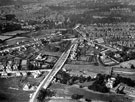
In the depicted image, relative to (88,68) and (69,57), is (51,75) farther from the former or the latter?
(69,57)

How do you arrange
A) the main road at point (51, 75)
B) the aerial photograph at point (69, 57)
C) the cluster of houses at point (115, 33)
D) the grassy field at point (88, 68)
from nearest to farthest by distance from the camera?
1. the main road at point (51, 75)
2. the aerial photograph at point (69, 57)
3. the grassy field at point (88, 68)
4. the cluster of houses at point (115, 33)

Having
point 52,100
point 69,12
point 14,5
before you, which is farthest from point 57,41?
point 14,5

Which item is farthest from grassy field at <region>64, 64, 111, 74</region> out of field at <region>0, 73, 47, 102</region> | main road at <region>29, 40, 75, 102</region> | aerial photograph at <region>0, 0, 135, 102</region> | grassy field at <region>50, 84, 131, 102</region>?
field at <region>0, 73, 47, 102</region>

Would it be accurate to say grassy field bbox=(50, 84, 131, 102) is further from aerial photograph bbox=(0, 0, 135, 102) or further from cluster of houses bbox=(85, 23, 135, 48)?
cluster of houses bbox=(85, 23, 135, 48)

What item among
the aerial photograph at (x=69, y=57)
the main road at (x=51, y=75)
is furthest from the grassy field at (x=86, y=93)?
the main road at (x=51, y=75)

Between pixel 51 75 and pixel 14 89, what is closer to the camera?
pixel 14 89

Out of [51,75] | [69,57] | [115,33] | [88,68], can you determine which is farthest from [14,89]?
[115,33]

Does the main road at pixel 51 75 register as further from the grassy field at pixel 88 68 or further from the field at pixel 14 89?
the grassy field at pixel 88 68

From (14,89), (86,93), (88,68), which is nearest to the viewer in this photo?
(86,93)

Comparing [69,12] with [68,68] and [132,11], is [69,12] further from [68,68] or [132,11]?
[68,68]
